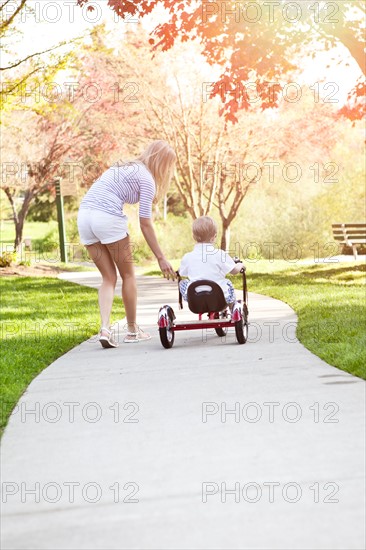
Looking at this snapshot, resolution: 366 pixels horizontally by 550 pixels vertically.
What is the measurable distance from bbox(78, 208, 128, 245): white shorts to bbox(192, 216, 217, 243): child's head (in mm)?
654

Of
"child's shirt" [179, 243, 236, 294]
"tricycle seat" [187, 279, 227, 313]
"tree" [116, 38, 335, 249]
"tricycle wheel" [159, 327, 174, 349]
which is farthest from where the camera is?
"tree" [116, 38, 335, 249]

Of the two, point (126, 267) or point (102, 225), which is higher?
point (102, 225)

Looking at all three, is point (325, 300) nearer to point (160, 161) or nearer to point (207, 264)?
point (207, 264)

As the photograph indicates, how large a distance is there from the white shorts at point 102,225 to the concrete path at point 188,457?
1.34 m

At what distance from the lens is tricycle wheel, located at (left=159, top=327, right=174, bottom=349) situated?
23.2ft

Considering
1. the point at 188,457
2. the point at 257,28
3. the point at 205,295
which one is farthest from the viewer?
the point at 257,28

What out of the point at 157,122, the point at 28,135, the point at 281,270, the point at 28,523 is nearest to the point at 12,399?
the point at 28,523

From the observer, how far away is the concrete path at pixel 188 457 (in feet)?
10.6

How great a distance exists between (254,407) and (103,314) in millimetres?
2786

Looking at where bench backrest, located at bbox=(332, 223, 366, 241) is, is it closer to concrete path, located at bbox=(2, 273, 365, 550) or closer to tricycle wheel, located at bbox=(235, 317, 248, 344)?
tricycle wheel, located at bbox=(235, 317, 248, 344)

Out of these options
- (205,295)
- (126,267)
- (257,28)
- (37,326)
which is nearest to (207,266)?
(205,295)

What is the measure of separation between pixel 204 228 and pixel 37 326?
2512 millimetres

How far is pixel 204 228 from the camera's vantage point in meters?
7.43

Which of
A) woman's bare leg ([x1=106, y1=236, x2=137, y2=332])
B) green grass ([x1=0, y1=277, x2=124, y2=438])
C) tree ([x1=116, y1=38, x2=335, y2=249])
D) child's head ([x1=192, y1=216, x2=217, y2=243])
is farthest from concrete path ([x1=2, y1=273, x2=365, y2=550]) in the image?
tree ([x1=116, y1=38, x2=335, y2=249])
